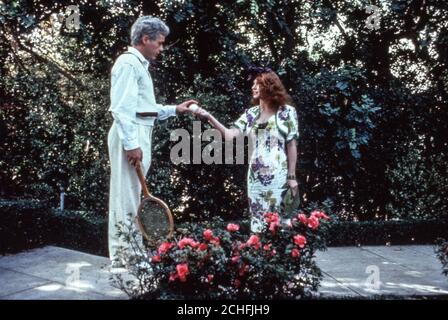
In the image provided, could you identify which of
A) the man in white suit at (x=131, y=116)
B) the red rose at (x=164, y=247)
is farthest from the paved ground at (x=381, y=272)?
the man in white suit at (x=131, y=116)

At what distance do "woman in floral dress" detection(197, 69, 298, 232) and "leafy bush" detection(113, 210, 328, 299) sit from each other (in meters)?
0.78

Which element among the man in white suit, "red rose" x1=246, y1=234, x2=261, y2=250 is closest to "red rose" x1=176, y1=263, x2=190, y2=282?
"red rose" x1=246, y1=234, x2=261, y2=250

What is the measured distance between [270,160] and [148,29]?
1598mm

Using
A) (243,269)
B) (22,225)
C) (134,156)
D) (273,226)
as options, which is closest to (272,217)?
(273,226)

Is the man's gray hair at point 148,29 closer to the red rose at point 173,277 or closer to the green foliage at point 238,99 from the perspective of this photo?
the red rose at point 173,277

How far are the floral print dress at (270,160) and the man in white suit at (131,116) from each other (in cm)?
101

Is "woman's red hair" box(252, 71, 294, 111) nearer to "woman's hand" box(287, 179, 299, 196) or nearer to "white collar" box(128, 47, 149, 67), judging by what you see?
"woman's hand" box(287, 179, 299, 196)

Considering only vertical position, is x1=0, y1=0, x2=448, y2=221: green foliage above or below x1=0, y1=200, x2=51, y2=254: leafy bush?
above

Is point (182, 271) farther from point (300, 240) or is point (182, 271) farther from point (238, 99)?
point (238, 99)

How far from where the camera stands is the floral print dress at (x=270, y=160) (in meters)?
3.87

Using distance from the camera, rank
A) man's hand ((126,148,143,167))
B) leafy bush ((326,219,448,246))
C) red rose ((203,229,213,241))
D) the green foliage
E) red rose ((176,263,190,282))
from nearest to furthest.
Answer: red rose ((176,263,190,282)), red rose ((203,229,213,241)), man's hand ((126,148,143,167)), leafy bush ((326,219,448,246)), the green foliage

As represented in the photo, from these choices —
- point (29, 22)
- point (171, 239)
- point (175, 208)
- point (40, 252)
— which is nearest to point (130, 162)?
point (171, 239)

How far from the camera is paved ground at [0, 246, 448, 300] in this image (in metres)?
3.44

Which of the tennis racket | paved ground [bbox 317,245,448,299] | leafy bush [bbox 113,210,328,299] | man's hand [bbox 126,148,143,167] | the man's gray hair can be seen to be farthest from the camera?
paved ground [bbox 317,245,448,299]
